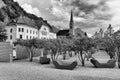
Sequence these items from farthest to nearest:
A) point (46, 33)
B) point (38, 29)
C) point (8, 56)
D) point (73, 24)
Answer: point (73, 24) → point (46, 33) → point (38, 29) → point (8, 56)

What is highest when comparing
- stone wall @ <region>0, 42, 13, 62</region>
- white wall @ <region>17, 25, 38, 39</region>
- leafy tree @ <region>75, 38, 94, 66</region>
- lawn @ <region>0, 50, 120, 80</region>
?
white wall @ <region>17, 25, 38, 39</region>

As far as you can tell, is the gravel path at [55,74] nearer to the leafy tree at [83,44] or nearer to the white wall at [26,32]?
the leafy tree at [83,44]

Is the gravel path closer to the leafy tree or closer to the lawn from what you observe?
the lawn

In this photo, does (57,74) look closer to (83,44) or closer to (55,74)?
(55,74)

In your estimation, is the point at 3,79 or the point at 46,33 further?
the point at 46,33

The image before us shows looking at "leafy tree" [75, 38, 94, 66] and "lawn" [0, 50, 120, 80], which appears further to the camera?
"leafy tree" [75, 38, 94, 66]

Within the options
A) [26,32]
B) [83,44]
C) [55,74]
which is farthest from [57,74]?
[26,32]

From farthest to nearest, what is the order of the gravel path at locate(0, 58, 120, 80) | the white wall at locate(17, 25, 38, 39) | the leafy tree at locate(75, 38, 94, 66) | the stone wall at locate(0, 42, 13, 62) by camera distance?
the white wall at locate(17, 25, 38, 39)
the stone wall at locate(0, 42, 13, 62)
the leafy tree at locate(75, 38, 94, 66)
the gravel path at locate(0, 58, 120, 80)


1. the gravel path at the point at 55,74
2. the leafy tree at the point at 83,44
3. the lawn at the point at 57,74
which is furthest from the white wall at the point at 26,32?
the gravel path at the point at 55,74

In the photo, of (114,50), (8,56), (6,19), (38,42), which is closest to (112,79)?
(114,50)

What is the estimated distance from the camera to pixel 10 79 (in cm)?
644

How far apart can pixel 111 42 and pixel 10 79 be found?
1106 cm

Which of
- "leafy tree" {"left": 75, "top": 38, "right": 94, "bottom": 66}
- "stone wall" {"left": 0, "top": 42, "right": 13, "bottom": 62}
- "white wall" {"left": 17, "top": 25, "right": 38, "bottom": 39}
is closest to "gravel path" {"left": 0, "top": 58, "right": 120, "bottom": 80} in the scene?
"leafy tree" {"left": 75, "top": 38, "right": 94, "bottom": 66}

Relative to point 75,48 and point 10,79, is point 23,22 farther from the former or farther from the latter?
point 10,79
